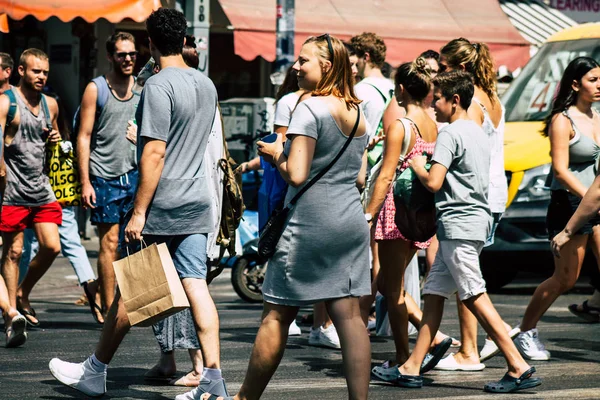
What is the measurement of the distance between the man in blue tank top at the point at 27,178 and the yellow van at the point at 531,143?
403 centimetres

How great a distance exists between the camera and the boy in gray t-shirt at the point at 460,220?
7.31m

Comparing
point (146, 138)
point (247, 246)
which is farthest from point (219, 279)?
point (146, 138)

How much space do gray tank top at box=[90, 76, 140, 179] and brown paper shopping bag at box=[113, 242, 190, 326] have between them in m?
2.97

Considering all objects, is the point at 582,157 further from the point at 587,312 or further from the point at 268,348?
the point at 268,348

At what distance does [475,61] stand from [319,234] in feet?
8.43

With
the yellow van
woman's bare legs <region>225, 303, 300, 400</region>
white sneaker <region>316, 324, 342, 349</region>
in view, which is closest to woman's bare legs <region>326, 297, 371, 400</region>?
woman's bare legs <region>225, 303, 300, 400</region>

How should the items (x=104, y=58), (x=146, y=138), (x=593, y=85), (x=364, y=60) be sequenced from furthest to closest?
(x=104, y=58)
(x=364, y=60)
(x=593, y=85)
(x=146, y=138)

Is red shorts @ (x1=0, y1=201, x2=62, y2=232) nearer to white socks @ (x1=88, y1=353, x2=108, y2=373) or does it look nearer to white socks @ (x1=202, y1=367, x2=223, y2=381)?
white socks @ (x1=88, y1=353, x2=108, y2=373)

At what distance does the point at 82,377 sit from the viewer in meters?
6.91

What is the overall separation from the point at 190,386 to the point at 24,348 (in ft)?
5.77

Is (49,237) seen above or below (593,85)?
below

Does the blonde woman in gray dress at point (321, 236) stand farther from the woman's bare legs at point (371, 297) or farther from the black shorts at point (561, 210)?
the black shorts at point (561, 210)

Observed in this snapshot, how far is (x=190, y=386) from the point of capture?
7.36m

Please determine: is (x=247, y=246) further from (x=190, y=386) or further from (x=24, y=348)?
(x=190, y=386)
